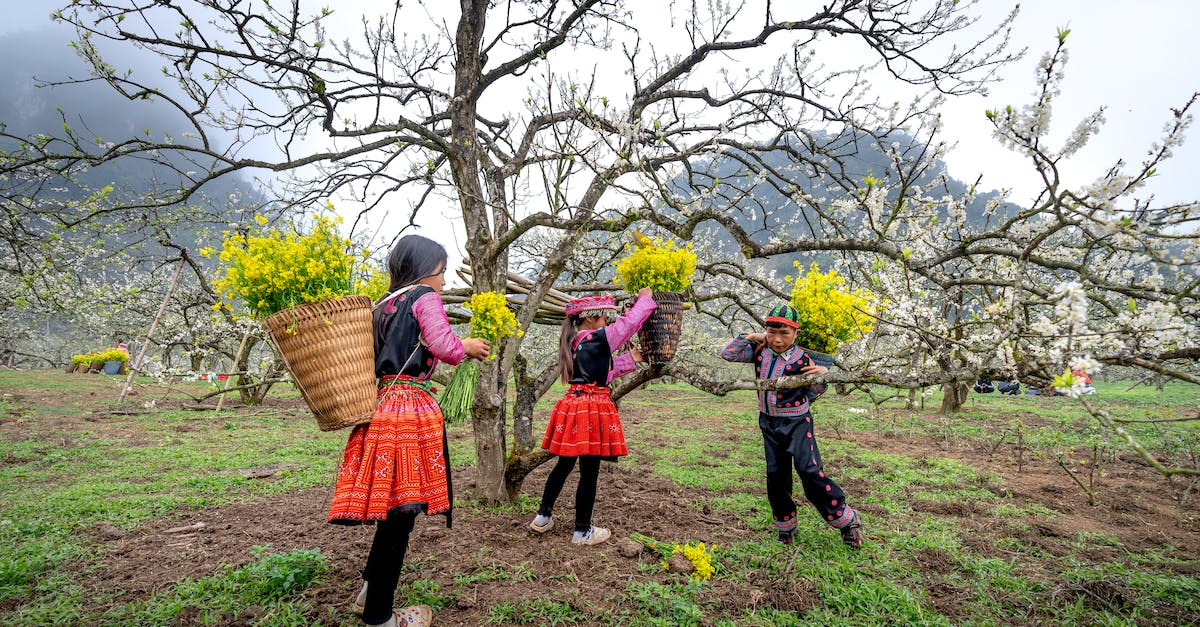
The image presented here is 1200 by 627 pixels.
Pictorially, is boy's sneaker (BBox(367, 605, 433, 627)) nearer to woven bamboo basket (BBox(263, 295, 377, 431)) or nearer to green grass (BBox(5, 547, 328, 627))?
green grass (BBox(5, 547, 328, 627))

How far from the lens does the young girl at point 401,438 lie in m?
2.52

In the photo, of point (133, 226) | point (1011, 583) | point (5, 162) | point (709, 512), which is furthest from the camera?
point (133, 226)

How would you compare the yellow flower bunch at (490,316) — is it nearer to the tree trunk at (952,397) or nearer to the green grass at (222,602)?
the green grass at (222,602)

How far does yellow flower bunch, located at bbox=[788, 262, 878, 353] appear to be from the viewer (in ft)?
11.5

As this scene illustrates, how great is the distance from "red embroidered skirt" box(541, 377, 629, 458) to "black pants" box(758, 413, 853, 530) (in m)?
1.11

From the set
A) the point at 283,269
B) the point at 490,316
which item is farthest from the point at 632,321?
the point at 283,269

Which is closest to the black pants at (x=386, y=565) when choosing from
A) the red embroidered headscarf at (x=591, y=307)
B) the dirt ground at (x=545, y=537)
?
the dirt ground at (x=545, y=537)

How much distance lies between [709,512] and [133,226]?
643 centimetres

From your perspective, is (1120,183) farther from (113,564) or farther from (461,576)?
(113,564)

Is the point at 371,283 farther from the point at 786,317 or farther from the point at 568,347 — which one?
the point at 786,317

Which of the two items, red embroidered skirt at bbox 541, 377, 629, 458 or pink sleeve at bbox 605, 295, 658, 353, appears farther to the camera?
red embroidered skirt at bbox 541, 377, 629, 458

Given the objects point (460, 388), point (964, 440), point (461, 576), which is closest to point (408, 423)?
point (460, 388)

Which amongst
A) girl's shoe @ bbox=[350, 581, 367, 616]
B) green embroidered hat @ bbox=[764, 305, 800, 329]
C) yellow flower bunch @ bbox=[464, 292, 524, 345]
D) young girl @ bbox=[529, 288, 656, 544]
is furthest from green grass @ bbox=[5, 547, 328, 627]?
green embroidered hat @ bbox=[764, 305, 800, 329]

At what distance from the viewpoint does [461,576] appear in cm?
333
